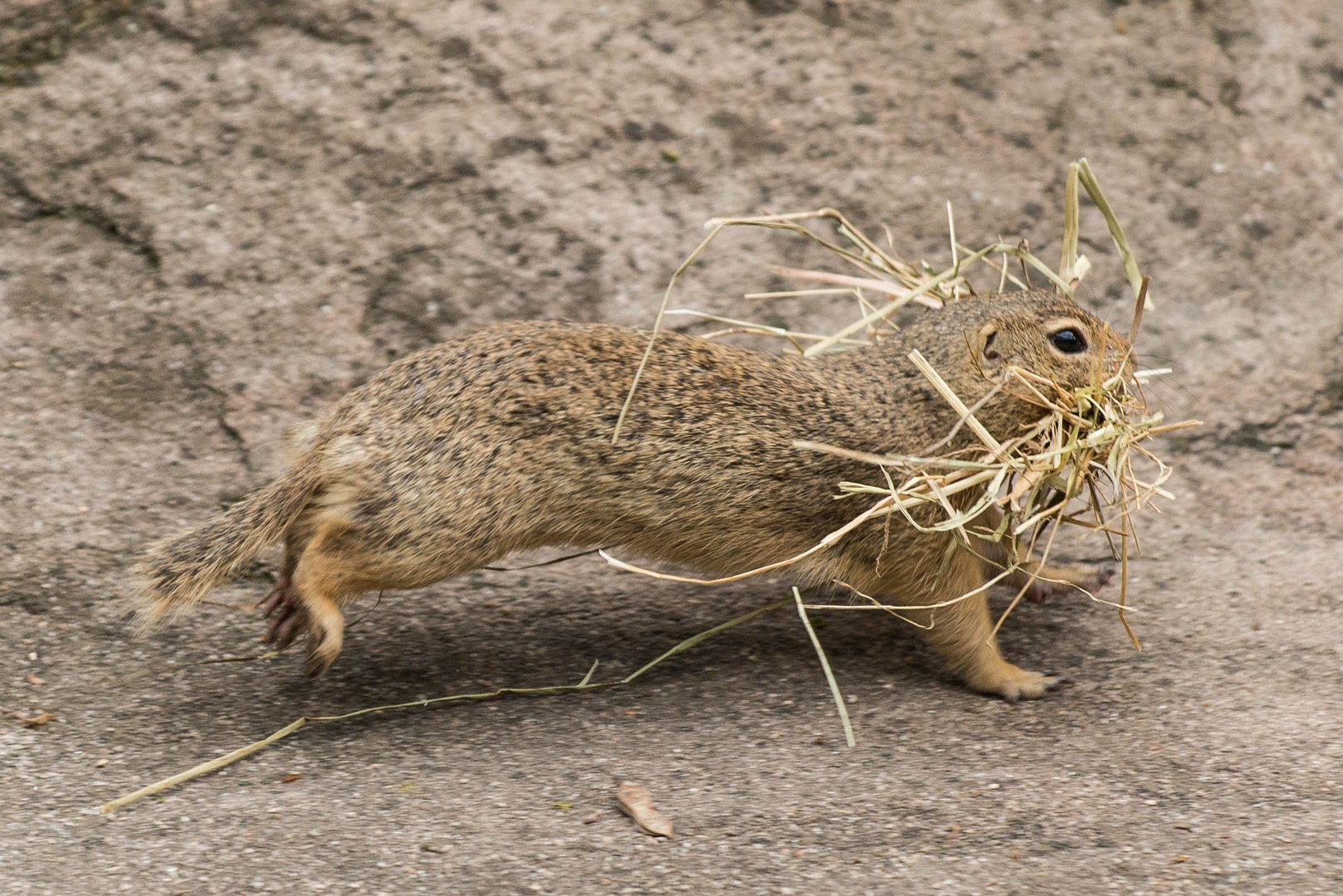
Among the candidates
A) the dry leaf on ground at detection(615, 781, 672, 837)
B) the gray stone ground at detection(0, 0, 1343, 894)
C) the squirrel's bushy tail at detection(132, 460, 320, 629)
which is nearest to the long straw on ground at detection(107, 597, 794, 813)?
the gray stone ground at detection(0, 0, 1343, 894)

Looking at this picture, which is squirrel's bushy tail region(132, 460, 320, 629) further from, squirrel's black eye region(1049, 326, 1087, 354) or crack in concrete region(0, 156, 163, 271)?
squirrel's black eye region(1049, 326, 1087, 354)

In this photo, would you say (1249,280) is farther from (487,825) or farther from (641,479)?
(487,825)

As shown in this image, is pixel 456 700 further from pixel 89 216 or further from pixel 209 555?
pixel 89 216

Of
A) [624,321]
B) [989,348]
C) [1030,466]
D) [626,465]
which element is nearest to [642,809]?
[626,465]

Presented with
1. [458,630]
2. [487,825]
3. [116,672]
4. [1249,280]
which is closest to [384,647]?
[458,630]

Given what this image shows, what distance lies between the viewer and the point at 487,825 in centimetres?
350

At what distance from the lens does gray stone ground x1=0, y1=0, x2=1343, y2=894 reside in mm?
3488

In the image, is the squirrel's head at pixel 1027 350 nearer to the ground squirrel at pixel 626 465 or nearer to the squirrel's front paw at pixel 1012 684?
the ground squirrel at pixel 626 465

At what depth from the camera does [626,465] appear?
13.4 ft

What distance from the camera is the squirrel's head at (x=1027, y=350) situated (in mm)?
4191

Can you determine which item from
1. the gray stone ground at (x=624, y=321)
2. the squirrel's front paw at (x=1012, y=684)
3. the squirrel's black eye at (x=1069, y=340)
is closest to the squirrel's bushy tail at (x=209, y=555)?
the gray stone ground at (x=624, y=321)

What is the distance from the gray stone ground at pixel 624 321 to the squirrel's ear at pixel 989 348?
97cm

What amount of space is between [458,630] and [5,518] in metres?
1.53

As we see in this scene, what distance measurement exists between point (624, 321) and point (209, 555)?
2.15 metres
